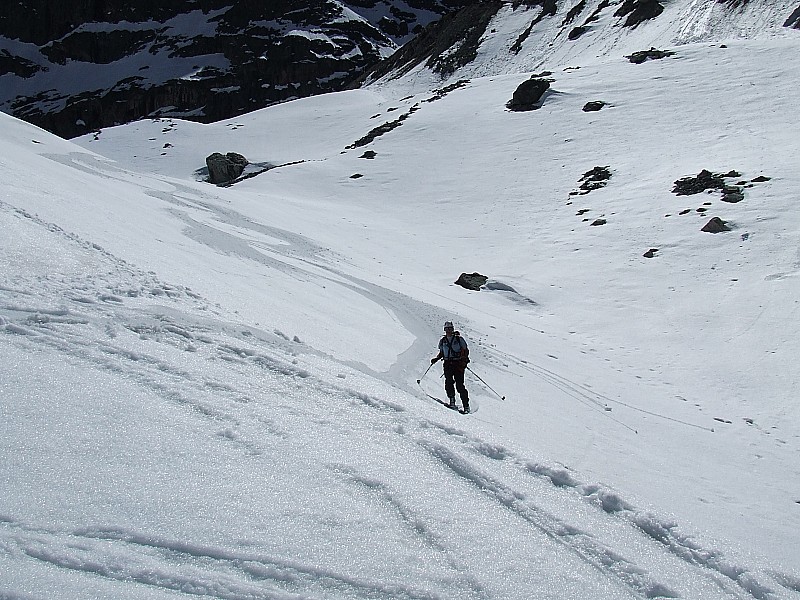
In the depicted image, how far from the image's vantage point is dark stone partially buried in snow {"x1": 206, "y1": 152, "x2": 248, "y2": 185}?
38.1m

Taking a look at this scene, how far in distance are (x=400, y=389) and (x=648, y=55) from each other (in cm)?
3825

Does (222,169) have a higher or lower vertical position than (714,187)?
lower

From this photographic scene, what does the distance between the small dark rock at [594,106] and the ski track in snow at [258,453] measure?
97.7 feet

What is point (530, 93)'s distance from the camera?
1417 inches

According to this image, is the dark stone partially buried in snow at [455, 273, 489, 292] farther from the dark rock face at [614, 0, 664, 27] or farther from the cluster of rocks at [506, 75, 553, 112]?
the dark rock face at [614, 0, 664, 27]

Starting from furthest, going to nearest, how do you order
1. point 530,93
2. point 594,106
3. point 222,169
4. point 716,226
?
point 222,169 < point 530,93 < point 594,106 < point 716,226

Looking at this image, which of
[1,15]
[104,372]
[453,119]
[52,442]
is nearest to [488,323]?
[104,372]

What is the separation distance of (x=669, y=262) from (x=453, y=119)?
24.0 metres

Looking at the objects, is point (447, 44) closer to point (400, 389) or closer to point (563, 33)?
point (563, 33)

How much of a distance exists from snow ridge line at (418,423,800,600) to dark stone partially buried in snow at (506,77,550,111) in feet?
111

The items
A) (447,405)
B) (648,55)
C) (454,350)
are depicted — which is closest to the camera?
(447,405)

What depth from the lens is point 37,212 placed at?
9.22 meters

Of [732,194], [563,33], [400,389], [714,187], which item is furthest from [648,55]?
[400,389]

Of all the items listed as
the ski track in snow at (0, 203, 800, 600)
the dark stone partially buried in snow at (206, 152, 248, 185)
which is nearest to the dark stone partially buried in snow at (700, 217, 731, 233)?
the ski track in snow at (0, 203, 800, 600)
